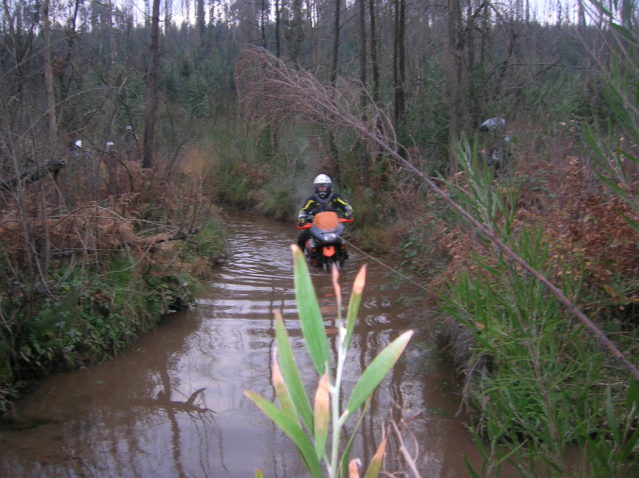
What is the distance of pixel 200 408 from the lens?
16.7ft

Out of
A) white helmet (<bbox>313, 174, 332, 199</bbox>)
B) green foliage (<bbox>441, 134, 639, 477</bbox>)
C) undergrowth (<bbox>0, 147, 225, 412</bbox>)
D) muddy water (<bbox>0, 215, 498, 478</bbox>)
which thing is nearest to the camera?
green foliage (<bbox>441, 134, 639, 477</bbox>)

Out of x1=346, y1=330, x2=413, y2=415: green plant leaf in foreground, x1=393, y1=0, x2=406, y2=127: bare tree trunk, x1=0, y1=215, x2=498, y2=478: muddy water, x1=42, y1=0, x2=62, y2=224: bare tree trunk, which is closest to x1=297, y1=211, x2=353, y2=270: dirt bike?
x1=0, y1=215, x2=498, y2=478: muddy water

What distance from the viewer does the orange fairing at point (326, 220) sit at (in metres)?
9.55

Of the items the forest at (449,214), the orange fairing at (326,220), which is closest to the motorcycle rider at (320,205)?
the orange fairing at (326,220)

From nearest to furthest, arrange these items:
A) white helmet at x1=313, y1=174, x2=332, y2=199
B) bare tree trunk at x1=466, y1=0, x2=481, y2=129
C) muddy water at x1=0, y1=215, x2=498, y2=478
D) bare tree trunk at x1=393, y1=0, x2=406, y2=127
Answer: muddy water at x1=0, y1=215, x2=498, y2=478
white helmet at x1=313, y1=174, x2=332, y2=199
bare tree trunk at x1=466, y1=0, x2=481, y2=129
bare tree trunk at x1=393, y1=0, x2=406, y2=127

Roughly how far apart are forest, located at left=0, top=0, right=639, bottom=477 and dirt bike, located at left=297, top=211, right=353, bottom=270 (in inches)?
44.7

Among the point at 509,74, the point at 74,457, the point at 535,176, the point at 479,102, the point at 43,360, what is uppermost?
the point at 509,74

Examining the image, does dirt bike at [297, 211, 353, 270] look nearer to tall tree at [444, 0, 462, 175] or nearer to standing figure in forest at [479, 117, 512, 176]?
tall tree at [444, 0, 462, 175]

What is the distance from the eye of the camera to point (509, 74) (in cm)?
1291

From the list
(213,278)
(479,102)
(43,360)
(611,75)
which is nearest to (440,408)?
(611,75)

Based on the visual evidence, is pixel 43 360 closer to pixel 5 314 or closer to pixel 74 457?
pixel 5 314

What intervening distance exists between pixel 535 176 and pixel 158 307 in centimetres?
516

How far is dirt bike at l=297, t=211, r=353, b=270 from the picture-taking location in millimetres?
9391

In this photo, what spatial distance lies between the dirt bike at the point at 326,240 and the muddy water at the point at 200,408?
1780 mm
